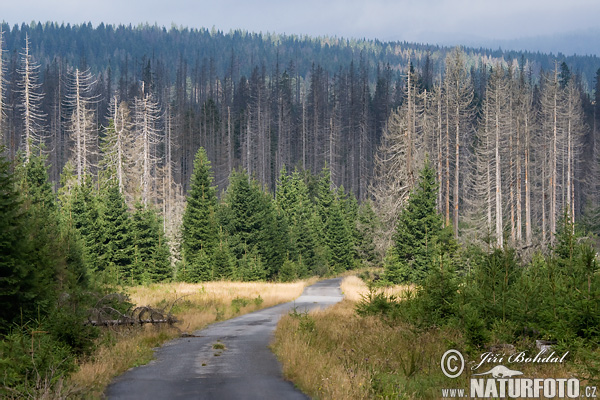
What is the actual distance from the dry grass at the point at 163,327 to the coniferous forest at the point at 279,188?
780 mm

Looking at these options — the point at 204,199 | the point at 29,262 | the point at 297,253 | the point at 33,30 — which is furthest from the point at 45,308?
the point at 33,30

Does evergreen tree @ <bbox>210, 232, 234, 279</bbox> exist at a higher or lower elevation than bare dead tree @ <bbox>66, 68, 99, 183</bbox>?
lower

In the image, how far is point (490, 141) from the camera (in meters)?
56.8

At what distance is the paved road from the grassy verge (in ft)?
1.61

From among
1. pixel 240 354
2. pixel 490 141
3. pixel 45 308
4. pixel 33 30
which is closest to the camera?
pixel 45 308

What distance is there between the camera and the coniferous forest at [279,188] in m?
20.0

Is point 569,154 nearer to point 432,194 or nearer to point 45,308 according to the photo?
point 432,194

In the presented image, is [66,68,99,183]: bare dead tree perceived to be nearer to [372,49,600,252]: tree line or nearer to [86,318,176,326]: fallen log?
[372,49,600,252]: tree line

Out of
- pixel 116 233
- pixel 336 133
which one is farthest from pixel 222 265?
pixel 336 133

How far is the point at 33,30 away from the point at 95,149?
394 ft

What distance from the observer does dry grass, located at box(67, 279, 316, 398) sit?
12.1 metres

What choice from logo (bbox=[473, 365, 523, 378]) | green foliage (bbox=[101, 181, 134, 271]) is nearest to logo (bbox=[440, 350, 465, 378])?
logo (bbox=[473, 365, 523, 378])

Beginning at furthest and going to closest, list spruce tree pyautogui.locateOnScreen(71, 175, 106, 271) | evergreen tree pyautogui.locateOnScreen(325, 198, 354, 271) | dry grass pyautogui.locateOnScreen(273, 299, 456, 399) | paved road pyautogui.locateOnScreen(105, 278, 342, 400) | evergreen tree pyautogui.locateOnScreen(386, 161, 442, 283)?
evergreen tree pyautogui.locateOnScreen(325, 198, 354, 271) < spruce tree pyautogui.locateOnScreen(71, 175, 106, 271) < evergreen tree pyautogui.locateOnScreen(386, 161, 442, 283) < paved road pyautogui.locateOnScreen(105, 278, 342, 400) < dry grass pyautogui.locateOnScreen(273, 299, 456, 399)

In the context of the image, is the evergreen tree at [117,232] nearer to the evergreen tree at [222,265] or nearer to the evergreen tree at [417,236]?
the evergreen tree at [222,265]
